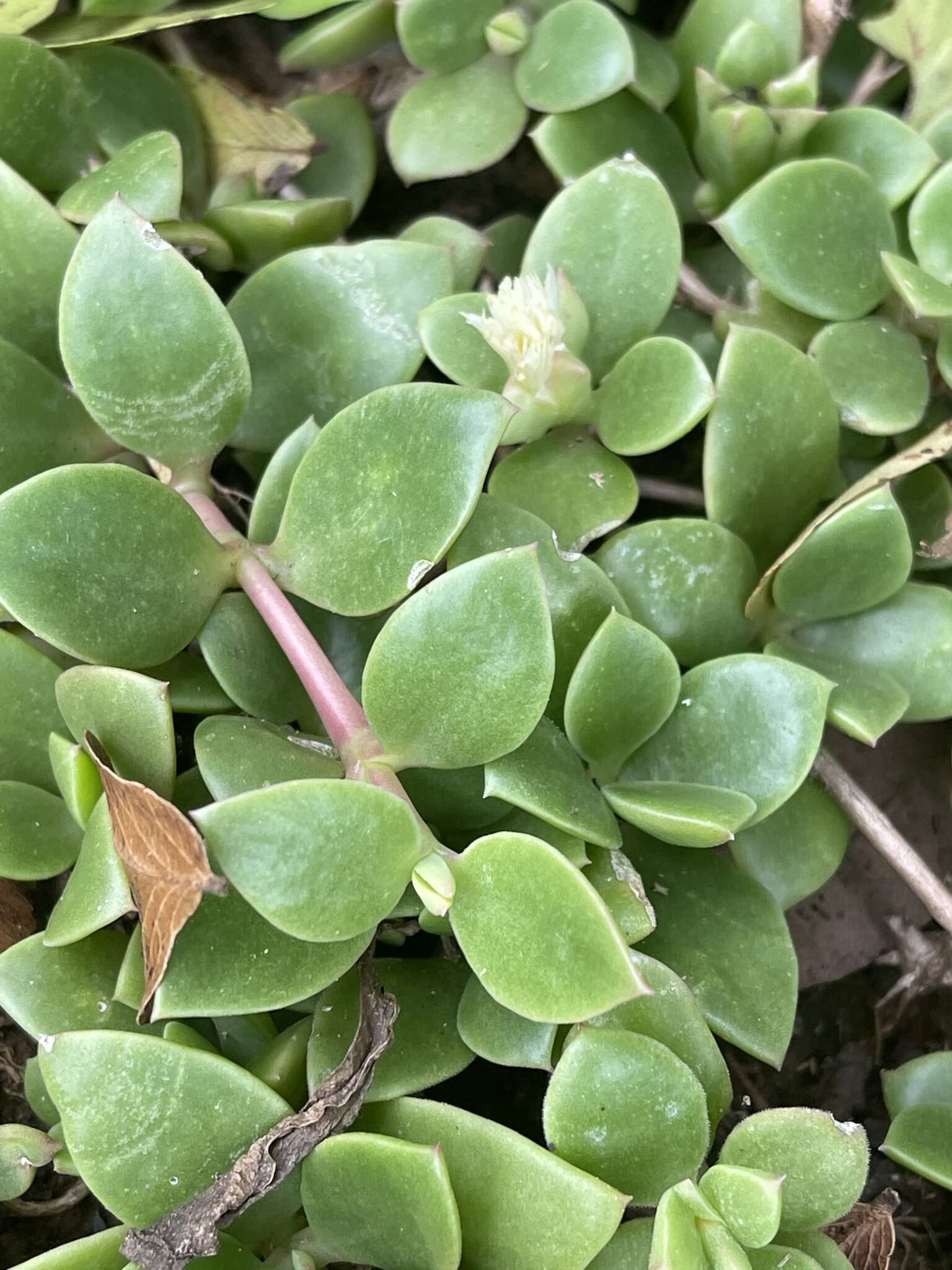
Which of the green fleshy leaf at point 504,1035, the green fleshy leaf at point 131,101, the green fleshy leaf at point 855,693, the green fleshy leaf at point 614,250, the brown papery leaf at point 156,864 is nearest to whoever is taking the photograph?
the brown papery leaf at point 156,864

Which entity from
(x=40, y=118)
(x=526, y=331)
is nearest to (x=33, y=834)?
(x=526, y=331)

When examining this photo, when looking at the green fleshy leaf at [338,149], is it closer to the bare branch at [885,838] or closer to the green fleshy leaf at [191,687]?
the green fleshy leaf at [191,687]

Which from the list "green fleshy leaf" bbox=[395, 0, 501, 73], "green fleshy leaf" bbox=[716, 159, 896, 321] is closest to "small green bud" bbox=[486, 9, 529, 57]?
"green fleshy leaf" bbox=[395, 0, 501, 73]

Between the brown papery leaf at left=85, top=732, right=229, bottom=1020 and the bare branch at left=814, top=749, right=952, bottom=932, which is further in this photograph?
the bare branch at left=814, top=749, right=952, bottom=932

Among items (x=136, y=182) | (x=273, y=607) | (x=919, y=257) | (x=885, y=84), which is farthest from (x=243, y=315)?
(x=885, y=84)

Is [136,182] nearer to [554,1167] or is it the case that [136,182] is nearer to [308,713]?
[308,713]

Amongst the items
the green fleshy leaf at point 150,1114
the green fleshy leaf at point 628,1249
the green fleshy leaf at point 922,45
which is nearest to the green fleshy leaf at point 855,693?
the green fleshy leaf at point 628,1249

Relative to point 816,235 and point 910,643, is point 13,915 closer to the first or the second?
point 910,643

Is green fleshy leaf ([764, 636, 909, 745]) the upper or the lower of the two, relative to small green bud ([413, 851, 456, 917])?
lower

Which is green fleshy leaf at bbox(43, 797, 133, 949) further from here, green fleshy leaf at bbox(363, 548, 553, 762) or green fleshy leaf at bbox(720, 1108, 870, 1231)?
green fleshy leaf at bbox(720, 1108, 870, 1231)
